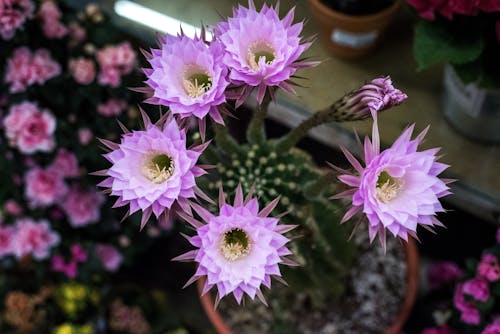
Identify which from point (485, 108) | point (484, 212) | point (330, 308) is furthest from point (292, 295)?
point (485, 108)

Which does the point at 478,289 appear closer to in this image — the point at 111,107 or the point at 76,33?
the point at 111,107

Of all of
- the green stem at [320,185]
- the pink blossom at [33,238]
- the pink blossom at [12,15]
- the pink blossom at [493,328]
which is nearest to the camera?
the green stem at [320,185]

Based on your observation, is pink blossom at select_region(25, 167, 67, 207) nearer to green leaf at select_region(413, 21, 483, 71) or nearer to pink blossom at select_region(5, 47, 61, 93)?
pink blossom at select_region(5, 47, 61, 93)

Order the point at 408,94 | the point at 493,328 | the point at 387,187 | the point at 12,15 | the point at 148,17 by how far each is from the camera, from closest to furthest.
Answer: the point at 387,187, the point at 493,328, the point at 12,15, the point at 408,94, the point at 148,17

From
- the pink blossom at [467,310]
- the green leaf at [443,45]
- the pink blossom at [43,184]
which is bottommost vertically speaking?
the pink blossom at [43,184]

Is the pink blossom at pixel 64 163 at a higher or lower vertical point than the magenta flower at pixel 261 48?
lower

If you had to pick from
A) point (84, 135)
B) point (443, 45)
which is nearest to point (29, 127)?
point (84, 135)

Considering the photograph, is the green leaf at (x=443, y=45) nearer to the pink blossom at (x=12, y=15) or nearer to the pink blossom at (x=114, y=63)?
the pink blossom at (x=114, y=63)

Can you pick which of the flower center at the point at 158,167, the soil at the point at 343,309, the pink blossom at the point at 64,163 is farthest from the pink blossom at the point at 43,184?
the flower center at the point at 158,167
